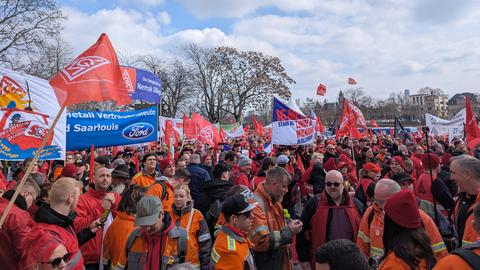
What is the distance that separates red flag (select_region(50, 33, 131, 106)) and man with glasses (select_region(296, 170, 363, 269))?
2555 mm

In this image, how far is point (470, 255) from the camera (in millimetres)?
1814

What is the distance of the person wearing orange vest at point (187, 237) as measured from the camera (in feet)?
11.2

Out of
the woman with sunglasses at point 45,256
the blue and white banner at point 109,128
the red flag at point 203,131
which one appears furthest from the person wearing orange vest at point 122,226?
the red flag at point 203,131

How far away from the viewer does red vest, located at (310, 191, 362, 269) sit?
4.19m

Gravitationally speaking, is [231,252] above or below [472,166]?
below

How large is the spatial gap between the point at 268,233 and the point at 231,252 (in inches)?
28.5

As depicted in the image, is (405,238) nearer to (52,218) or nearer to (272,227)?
(272,227)

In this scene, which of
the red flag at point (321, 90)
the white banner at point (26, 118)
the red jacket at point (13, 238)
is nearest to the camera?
the red jacket at point (13, 238)

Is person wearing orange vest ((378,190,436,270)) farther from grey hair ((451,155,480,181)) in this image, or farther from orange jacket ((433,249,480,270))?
grey hair ((451,155,480,181))

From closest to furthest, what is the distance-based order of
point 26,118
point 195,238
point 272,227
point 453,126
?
point 195,238 < point 272,227 < point 26,118 < point 453,126

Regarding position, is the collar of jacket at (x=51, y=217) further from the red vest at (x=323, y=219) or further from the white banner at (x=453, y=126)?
the white banner at (x=453, y=126)

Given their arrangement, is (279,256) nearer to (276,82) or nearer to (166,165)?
(166,165)

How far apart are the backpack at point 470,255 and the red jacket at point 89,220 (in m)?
3.54

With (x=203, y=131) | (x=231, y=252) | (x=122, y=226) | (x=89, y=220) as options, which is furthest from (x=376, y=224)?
(x=203, y=131)
